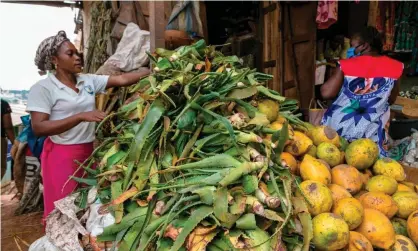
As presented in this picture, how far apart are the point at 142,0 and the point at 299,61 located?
229cm

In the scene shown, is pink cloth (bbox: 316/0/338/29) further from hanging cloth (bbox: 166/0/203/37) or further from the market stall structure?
hanging cloth (bbox: 166/0/203/37)

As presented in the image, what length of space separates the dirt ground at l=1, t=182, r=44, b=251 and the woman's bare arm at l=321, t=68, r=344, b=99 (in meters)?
3.13

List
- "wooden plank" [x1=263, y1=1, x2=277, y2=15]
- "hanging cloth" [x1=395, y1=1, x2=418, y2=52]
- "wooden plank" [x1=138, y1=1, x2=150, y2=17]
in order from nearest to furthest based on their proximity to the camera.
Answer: "wooden plank" [x1=138, y1=1, x2=150, y2=17], "wooden plank" [x1=263, y1=1, x2=277, y2=15], "hanging cloth" [x1=395, y1=1, x2=418, y2=52]

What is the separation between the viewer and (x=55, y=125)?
2.28 m

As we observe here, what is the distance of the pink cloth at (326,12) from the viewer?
448 centimetres

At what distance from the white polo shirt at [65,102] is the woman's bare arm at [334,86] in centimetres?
174

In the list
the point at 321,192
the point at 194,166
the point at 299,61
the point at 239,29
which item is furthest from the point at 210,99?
the point at 239,29

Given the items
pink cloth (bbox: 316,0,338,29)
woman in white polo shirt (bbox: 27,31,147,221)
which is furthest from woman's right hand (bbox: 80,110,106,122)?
pink cloth (bbox: 316,0,338,29)

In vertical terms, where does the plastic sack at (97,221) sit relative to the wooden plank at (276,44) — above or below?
below

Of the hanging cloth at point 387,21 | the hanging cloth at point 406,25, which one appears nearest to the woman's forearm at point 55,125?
the hanging cloth at point 387,21

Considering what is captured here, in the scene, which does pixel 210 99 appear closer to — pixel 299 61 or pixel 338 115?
pixel 338 115

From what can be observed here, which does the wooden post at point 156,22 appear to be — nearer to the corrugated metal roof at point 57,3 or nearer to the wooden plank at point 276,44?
the wooden plank at point 276,44

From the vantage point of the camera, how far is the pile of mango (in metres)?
1.29

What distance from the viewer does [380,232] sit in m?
1.32
